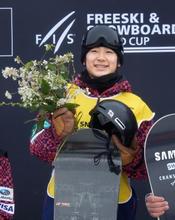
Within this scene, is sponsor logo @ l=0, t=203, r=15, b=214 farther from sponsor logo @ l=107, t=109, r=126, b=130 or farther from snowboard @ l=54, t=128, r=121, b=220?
sponsor logo @ l=107, t=109, r=126, b=130

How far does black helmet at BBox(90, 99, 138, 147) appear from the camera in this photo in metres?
3.13

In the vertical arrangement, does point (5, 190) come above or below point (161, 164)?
below

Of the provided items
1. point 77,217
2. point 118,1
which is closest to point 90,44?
point 77,217

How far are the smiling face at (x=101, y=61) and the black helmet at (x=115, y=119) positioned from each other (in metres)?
0.20

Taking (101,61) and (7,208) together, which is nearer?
(101,61)

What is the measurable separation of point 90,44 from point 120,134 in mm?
446

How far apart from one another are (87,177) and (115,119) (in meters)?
0.26

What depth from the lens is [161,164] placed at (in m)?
3.20

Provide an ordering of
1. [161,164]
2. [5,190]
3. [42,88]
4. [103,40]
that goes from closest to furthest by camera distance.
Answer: [42,88]
[161,164]
[103,40]
[5,190]

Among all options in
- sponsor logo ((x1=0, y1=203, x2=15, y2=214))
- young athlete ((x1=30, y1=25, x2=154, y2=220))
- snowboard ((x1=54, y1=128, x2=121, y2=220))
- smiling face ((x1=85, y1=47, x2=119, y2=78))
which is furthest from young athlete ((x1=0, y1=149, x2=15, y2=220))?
smiling face ((x1=85, y1=47, x2=119, y2=78))

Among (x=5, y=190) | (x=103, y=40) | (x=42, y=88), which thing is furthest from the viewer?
(x=5, y=190)

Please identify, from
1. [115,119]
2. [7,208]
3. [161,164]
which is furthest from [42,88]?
[7,208]

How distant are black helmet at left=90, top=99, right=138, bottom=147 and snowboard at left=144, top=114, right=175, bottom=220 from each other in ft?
0.29

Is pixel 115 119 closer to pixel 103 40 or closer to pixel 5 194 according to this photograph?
pixel 103 40
